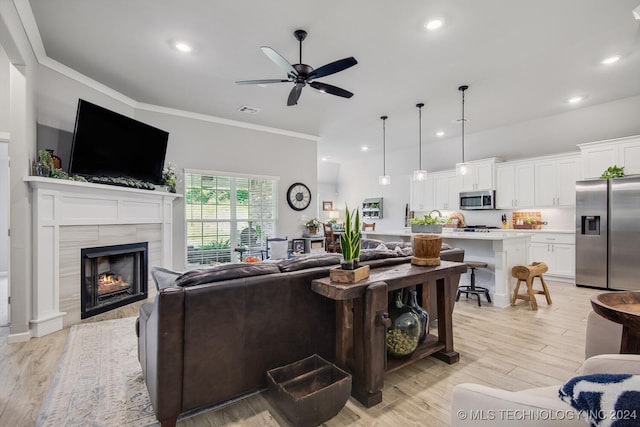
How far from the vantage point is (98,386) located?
212cm

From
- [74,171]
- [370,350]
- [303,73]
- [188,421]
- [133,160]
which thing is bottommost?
[188,421]

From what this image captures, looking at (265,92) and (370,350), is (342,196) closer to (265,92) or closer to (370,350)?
(265,92)

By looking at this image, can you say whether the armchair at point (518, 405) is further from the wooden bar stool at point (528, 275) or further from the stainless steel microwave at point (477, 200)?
the stainless steel microwave at point (477, 200)

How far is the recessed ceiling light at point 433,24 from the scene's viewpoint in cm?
280

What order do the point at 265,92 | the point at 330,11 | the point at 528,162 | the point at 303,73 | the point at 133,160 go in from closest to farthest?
the point at 330,11 → the point at 303,73 → the point at 133,160 → the point at 265,92 → the point at 528,162

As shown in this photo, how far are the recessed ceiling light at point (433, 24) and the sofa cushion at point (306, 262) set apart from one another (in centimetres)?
236

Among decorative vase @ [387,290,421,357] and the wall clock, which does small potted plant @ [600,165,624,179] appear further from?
the wall clock

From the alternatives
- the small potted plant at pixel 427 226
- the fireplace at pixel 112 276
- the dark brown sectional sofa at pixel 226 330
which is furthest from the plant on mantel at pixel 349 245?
the fireplace at pixel 112 276

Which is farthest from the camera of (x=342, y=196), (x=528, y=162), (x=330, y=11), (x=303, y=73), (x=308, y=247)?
(x=342, y=196)

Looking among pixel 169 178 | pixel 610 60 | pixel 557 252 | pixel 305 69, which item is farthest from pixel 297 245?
pixel 610 60

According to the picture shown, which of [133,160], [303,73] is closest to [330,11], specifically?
[303,73]

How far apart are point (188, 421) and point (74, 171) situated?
3.03 m

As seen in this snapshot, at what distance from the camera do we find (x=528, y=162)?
5.85 meters

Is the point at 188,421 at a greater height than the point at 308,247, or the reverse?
the point at 308,247
